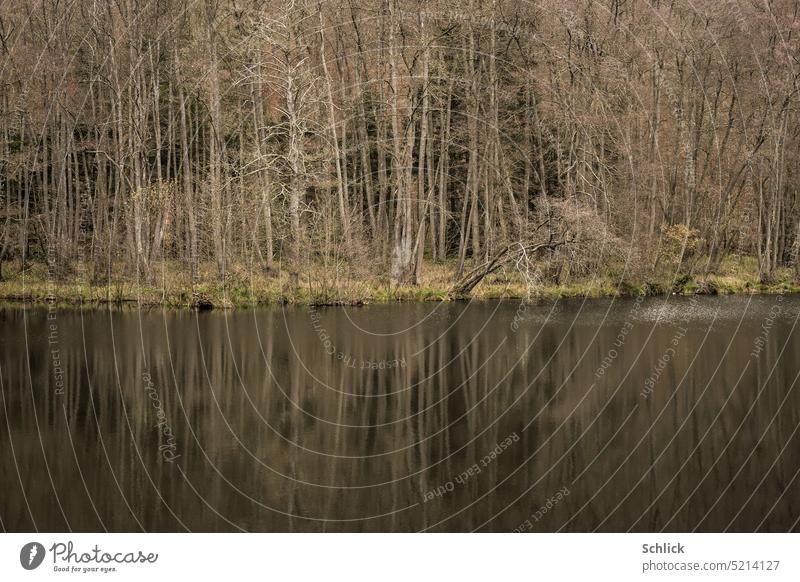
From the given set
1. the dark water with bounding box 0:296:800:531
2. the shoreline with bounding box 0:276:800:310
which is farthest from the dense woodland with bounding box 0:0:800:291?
the dark water with bounding box 0:296:800:531

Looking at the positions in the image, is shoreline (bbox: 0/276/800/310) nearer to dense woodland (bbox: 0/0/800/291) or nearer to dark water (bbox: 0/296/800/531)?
dense woodland (bbox: 0/0/800/291)

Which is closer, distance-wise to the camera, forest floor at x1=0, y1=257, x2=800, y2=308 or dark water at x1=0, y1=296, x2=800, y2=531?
dark water at x1=0, y1=296, x2=800, y2=531

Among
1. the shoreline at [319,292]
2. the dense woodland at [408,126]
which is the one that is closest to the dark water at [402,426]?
the shoreline at [319,292]

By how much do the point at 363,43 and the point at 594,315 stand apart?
739 inches

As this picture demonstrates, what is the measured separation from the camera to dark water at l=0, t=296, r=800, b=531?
10.6 meters

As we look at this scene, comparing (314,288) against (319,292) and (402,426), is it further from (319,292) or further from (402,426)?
(402,426)

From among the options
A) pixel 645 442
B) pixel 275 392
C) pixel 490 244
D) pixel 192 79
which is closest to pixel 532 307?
pixel 490 244

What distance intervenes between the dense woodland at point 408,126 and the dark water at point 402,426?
30.8 ft

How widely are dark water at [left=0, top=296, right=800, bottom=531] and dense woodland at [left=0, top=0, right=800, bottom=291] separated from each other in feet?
30.8

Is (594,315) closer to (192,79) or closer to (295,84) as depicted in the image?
(295,84)

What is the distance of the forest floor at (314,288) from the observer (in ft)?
100

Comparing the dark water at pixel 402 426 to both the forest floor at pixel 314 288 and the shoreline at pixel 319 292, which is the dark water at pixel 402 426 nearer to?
the shoreline at pixel 319 292

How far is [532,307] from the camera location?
3009 cm

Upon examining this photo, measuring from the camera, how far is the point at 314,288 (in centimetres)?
3077
